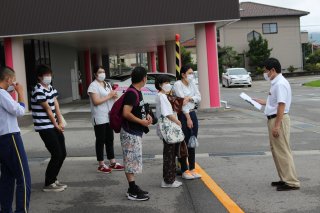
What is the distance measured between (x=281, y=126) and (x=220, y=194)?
121cm

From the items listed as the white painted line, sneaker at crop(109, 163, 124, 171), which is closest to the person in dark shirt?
sneaker at crop(109, 163, 124, 171)

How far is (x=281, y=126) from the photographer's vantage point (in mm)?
6129

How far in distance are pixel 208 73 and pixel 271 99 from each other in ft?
35.0

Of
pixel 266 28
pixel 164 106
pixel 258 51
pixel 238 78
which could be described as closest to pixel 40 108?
pixel 164 106

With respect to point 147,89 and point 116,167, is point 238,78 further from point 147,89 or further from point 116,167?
point 116,167

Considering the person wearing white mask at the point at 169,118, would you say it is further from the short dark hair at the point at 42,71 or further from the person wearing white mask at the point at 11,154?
the person wearing white mask at the point at 11,154

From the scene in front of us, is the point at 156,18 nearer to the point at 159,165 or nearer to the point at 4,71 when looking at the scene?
→ the point at 159,165

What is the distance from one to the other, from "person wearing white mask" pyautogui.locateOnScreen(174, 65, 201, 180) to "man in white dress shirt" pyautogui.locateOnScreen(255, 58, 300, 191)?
1.23 meters

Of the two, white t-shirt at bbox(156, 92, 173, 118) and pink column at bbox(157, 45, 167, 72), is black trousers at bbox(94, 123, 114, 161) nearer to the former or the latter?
white t-shirt at bbox(156, 92, 173, 118)

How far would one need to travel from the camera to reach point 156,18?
54.1 ft

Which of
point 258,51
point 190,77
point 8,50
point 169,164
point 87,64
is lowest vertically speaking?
point 169,164

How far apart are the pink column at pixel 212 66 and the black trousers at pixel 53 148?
10755 millimetres

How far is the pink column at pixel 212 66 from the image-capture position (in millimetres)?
16797

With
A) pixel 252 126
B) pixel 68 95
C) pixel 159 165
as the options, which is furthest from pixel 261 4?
pixel 159 165
